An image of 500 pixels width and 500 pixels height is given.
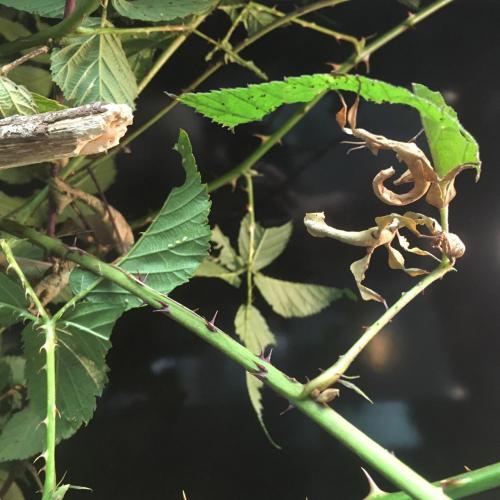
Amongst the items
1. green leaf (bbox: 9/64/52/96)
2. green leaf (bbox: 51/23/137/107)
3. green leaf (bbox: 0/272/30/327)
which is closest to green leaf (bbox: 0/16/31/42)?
green leaf (bbox: 9/64/52/96)

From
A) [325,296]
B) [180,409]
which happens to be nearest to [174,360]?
[180,409]

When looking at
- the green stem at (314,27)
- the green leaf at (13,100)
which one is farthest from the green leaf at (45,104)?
the green stem at (314,27)

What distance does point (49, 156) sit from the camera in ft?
0.89

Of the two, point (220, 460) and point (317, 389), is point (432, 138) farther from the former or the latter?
point (220, 460)

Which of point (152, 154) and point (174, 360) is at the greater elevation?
point (152, 154)

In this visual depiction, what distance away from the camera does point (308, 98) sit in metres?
0.27

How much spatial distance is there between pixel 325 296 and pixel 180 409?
17 centimetres

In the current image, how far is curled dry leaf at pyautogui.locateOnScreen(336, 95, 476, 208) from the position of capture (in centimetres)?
27

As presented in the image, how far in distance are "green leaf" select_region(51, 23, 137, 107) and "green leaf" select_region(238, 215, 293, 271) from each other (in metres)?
0.18

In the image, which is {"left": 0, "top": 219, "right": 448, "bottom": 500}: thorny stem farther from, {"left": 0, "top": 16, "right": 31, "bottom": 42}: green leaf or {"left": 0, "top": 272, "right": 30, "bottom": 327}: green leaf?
{"left": 0, "top": 16, "right": 31, "bottom": 42}: green leaf

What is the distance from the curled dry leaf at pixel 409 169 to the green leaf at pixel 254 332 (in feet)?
0.76

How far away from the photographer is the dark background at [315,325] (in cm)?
49

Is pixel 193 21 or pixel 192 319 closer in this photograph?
pixel 192 319

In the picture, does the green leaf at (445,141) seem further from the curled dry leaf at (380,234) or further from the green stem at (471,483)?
the green stem at (471,483)
